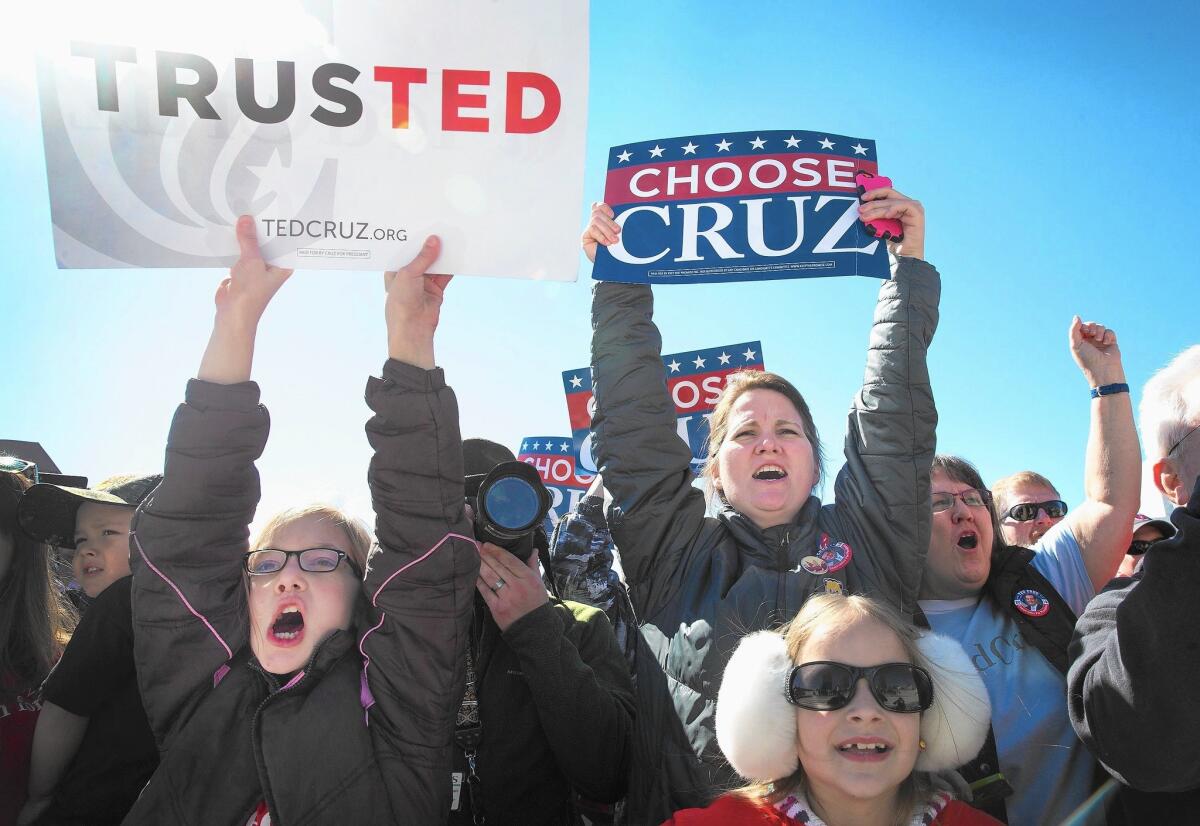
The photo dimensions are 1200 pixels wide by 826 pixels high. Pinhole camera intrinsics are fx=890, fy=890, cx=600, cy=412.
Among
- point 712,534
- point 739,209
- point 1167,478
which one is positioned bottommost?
point 712,534

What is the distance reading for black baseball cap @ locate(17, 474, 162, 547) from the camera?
311cm

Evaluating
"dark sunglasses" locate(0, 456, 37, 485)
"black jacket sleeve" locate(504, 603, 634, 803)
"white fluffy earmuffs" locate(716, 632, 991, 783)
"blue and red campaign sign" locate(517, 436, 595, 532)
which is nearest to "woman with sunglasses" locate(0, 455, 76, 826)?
"dark sunglasses" locate(0, 456, 37, 485)

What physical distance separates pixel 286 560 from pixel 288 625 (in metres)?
0.17

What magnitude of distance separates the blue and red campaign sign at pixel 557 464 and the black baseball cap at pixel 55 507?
155 inches

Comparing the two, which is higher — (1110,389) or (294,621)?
(1110,389)

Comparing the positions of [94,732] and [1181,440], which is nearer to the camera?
[1181,440]

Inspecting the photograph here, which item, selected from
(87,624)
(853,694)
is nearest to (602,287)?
(853,694)

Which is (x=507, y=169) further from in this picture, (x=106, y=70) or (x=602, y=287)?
(x=106, y=70)

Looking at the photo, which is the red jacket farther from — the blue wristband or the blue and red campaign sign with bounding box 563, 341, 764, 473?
the blue and red campaign sign with bounding box 563, 341, 764, 473

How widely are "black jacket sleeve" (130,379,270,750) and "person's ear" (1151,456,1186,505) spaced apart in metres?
2.31

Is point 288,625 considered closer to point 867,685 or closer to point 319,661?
point 319,661

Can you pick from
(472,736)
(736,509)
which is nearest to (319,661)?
(472,736)

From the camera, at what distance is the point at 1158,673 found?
1.76 meters

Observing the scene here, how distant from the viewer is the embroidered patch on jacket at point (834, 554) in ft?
7.95
